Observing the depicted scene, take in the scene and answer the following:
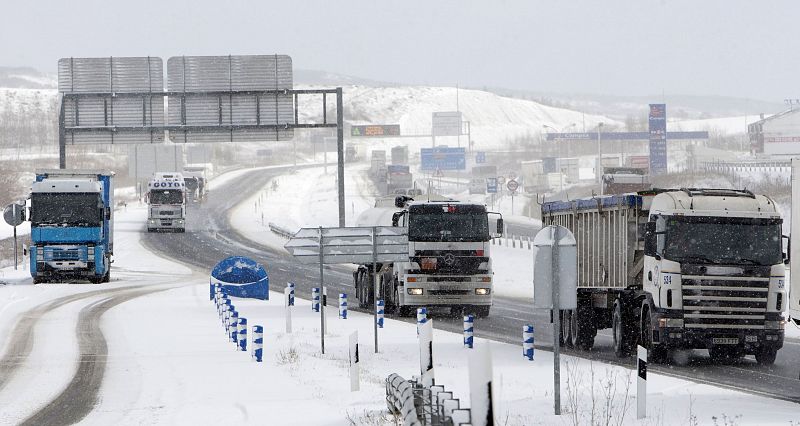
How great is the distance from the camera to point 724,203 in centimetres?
2219

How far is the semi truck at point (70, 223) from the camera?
1769 inches

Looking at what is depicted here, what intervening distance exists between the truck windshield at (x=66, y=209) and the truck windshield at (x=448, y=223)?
1575cm

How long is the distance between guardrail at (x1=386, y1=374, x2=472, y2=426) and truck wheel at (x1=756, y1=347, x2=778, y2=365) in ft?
33.6

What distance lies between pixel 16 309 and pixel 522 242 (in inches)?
1625

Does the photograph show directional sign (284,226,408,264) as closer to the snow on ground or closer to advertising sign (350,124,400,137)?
the snow on ground

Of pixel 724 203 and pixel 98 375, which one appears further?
pixel 724 203

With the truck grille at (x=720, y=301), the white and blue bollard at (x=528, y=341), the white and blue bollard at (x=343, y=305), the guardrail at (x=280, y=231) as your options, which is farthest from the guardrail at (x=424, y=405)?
the guardrail at (x=280, y=231)

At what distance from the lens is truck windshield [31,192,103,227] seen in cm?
4497

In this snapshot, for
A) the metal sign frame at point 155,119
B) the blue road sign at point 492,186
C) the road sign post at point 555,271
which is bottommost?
the road sign post at point 555,271

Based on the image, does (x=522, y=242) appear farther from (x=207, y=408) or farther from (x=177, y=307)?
(x=207, y=408)

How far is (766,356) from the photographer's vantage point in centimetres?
2266

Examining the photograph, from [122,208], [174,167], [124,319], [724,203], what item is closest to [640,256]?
[724,203]

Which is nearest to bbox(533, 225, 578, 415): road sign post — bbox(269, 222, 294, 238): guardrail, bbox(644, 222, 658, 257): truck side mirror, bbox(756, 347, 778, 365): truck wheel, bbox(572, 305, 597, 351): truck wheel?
bbox(644, 222, 658, 257): truck side mirror

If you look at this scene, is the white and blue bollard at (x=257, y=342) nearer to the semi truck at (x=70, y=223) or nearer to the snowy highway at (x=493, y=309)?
the snowy highway at (x=493, y=309)
